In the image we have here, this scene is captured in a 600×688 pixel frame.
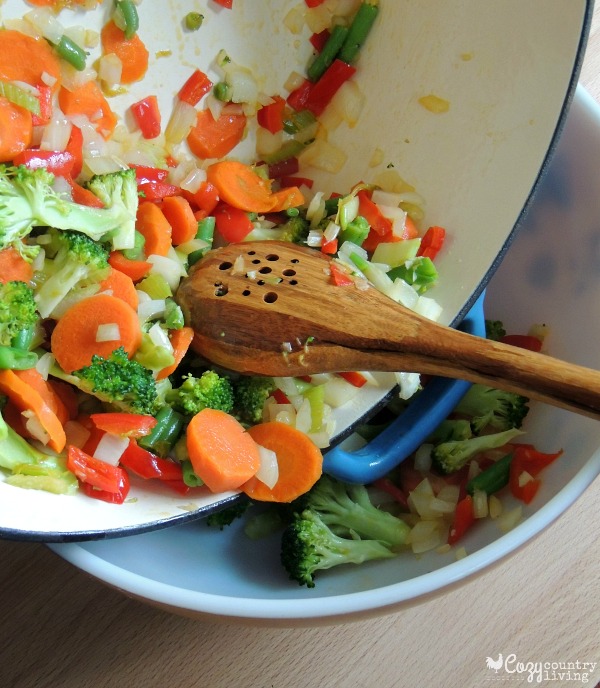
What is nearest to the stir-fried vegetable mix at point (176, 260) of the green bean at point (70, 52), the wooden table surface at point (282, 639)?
the green bean at point (70, 52)

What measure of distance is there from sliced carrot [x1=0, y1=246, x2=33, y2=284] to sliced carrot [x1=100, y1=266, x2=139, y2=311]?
0.48ft

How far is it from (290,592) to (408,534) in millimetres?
301

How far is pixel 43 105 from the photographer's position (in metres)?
1.53

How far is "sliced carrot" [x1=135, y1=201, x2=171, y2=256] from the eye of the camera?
5.25 feet

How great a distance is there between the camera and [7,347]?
135 centimetres

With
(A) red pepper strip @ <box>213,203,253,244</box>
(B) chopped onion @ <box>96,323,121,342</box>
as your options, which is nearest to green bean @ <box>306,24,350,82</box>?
(A) red pepper strip @ <box>213,203,253,244</box>

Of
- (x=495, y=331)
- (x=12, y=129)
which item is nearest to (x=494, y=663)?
(x=495, y=331)

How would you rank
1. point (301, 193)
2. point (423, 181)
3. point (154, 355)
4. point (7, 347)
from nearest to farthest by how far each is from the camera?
point (7, 347), point (154, 355), point (423, 181), point (301, 193)

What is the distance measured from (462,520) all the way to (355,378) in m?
0.38

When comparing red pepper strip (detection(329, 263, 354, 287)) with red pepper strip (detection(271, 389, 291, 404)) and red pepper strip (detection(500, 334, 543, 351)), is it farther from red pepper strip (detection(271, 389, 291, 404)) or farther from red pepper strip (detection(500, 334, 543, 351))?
red pepper strip (detection(500, 334, 543, 351))

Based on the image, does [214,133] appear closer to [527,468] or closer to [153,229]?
[153,229]

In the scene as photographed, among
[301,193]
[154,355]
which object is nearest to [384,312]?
[154,355]

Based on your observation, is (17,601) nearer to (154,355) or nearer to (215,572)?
(215,572)

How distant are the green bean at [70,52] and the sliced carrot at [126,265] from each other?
40cm
